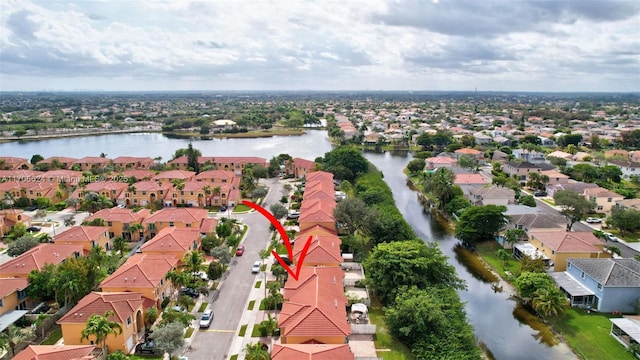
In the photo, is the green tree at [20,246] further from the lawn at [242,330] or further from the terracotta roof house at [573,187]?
the terracotta roof house at [573,187]

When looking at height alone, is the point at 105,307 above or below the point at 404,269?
below

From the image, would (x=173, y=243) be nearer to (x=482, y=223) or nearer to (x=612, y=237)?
(x=482, y=223)

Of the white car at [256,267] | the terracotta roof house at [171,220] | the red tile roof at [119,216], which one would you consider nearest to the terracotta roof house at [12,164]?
the red tile roof at [119,216]

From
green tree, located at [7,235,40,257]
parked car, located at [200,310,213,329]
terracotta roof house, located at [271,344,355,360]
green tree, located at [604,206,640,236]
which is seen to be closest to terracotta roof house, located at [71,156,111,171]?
green tree, located at [7,235,40,257]

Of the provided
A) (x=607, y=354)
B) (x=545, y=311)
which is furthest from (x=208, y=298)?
(x=607, y=354)

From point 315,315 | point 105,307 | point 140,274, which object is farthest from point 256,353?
point 140,274

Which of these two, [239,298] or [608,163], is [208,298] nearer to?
[239,298]
